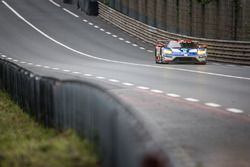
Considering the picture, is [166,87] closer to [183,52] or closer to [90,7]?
[183,52]

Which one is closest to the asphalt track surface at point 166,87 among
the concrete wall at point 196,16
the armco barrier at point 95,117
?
the armco barrier at point 95,117

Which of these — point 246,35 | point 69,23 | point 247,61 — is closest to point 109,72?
point 247,61

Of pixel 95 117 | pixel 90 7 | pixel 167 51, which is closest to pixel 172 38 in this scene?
pixel 167 51

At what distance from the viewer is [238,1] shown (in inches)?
1419

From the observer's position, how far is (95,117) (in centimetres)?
741

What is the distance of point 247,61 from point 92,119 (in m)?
25.2

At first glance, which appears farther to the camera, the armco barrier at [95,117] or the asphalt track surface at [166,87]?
the asphalt track surface at [166,87]

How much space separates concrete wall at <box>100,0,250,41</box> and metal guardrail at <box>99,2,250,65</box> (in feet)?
3.92

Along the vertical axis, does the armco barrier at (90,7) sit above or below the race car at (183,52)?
above

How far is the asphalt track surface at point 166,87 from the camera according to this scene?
9250 mm

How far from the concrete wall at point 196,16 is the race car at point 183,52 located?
168 inches

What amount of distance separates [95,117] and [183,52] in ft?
79.1

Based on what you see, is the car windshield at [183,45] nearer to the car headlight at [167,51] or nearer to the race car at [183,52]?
the race car at [183,52]

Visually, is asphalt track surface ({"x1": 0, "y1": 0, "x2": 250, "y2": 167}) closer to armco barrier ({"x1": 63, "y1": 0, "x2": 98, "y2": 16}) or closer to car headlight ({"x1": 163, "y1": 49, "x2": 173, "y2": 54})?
car headlight ({"x1": 163, "y1": 49, "x2": 173, "y2": 54})
